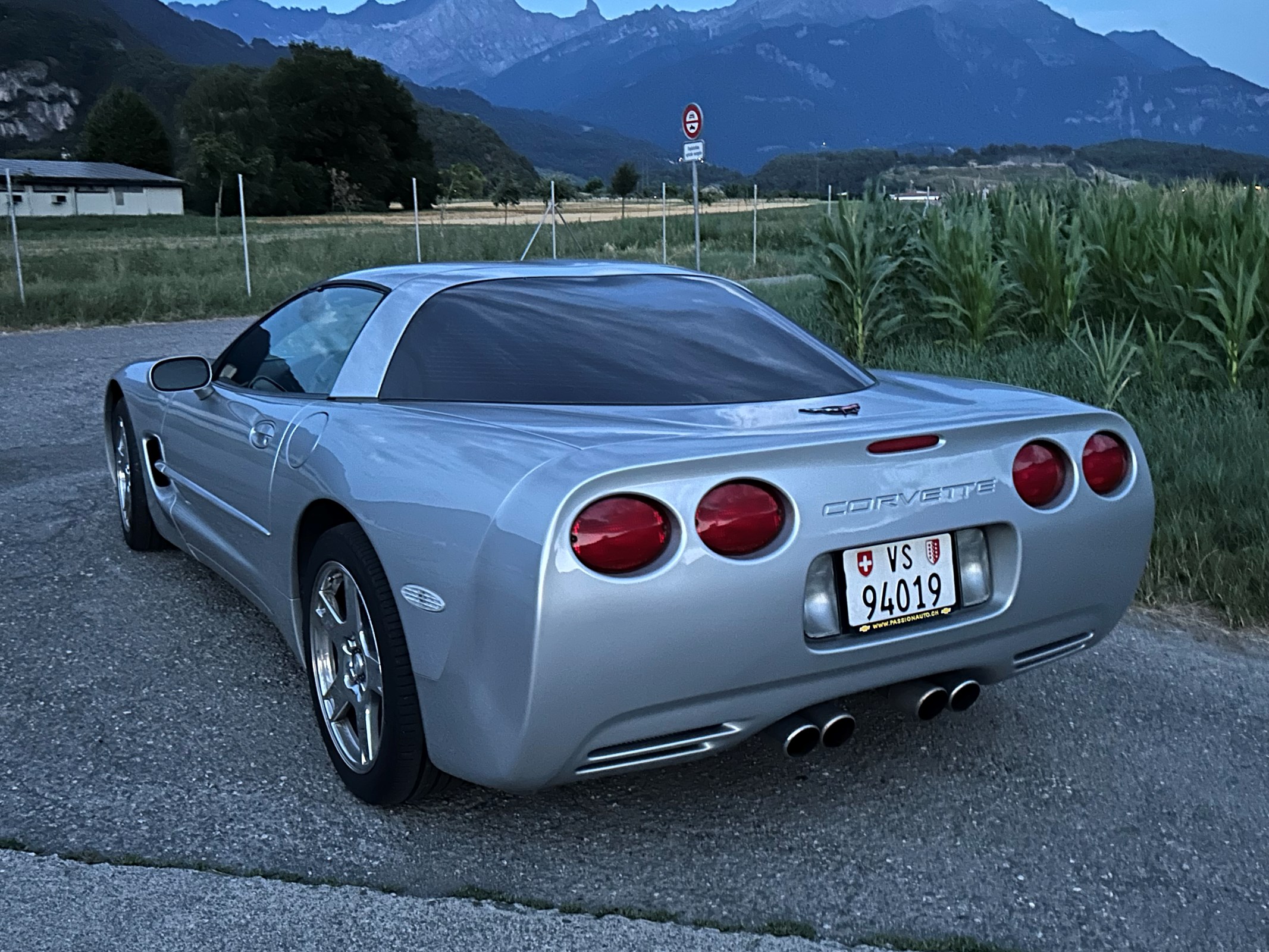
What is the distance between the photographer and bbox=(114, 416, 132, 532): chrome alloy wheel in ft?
16.3

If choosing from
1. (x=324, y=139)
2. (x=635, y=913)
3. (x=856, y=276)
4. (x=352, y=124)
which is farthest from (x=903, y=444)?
(x=352, y=124)

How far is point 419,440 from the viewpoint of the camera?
273 centimetres

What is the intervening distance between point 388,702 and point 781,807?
96 cm

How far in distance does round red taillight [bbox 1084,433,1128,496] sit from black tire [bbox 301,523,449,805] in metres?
1.64

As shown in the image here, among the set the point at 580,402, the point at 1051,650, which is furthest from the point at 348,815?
the point at 1051,650

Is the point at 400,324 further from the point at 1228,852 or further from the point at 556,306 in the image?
the point at 1228,852

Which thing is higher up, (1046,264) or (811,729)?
(1046,264)

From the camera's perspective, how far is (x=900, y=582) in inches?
101

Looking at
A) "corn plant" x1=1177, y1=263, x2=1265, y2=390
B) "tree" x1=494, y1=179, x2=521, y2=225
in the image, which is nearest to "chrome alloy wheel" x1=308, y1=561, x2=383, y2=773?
"corn plant" x1=1177, y1=263, x2=1265, y2=390

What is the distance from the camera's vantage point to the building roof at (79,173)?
79688 mm

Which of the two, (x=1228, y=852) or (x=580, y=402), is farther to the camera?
(x=580, y=402)

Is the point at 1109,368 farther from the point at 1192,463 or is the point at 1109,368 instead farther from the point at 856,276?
the point at 856,276

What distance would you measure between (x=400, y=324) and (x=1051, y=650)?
6.07ft

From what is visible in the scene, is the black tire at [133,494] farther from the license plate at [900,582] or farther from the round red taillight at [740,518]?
the license plate at [900,582]
